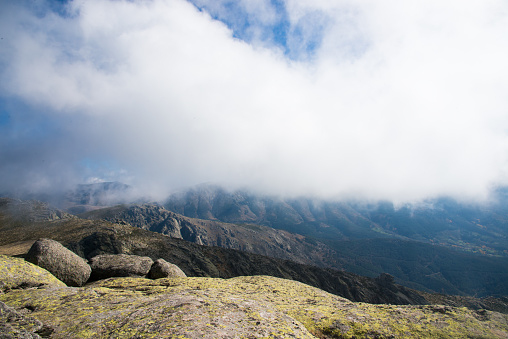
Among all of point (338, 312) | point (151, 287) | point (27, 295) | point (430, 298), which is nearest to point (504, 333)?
point (338, 312)

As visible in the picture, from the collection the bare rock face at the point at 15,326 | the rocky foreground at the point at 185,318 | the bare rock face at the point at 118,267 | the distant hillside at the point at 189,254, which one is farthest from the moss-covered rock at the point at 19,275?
the distant hillside at the point at 189,254

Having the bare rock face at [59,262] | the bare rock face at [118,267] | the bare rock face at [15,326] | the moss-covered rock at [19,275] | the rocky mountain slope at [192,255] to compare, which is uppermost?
the bare rock face at [15,326]

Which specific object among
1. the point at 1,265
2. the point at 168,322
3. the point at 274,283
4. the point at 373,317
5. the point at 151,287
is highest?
the point at 168,322

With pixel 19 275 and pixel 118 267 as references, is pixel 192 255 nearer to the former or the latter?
pixel 118 267

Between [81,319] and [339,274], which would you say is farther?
[339,274]

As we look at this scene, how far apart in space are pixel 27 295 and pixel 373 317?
21.7 metres

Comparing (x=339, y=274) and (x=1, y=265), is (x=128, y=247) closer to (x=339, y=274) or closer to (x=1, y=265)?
(x=1, y=265)

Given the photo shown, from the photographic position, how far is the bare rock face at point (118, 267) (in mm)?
25188

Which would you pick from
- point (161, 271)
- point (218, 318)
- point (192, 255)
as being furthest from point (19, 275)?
point (192, 255)

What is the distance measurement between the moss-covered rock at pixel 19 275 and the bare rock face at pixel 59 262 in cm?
277

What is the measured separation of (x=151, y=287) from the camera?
1953 centimetres

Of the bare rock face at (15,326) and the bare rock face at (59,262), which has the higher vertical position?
the bare rock face at (15,326)

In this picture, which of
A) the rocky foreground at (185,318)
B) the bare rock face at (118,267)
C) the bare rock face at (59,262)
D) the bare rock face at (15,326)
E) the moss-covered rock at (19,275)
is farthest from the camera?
the bare rock face at (118,267)

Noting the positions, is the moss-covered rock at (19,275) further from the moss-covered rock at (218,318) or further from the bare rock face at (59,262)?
the bare rock face at (59,262)
